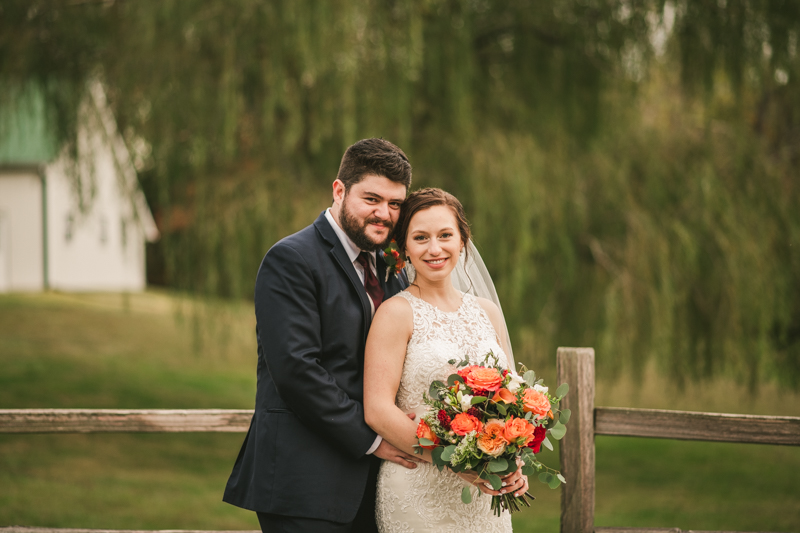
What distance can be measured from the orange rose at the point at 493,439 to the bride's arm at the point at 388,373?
257 mm

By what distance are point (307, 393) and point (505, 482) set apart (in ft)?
2.23

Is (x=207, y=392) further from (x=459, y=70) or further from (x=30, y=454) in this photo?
(x=459, y=70)

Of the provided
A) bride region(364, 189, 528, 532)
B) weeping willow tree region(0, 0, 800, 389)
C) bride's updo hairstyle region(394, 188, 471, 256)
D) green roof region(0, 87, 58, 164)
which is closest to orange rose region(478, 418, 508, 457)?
bride region(364, 189, 528, 532)

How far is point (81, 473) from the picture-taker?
22.3ft

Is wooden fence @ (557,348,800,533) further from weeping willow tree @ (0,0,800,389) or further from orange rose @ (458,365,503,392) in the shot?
weeping willow tree @ (0,0,800,389)

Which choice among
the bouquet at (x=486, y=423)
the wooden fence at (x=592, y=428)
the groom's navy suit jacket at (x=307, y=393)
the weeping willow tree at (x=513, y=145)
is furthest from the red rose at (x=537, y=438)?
the weeping willow tree at (x=513, y=145)

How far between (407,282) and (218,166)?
3.69 meters

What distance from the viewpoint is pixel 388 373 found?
7.48 ft

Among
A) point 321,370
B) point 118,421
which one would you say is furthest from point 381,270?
point 118,421

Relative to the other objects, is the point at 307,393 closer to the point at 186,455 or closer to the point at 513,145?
the point at 513,145

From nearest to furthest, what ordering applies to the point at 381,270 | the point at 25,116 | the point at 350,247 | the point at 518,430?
the point at 518,430 → the point at 350,247 → the point at 381,270 → the point at 25,116

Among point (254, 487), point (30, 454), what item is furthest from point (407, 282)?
point (30, 454)

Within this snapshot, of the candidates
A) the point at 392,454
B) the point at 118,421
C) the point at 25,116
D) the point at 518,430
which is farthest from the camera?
the point at 25,116

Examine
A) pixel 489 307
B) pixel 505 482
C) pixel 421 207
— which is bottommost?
pixel 505 482
